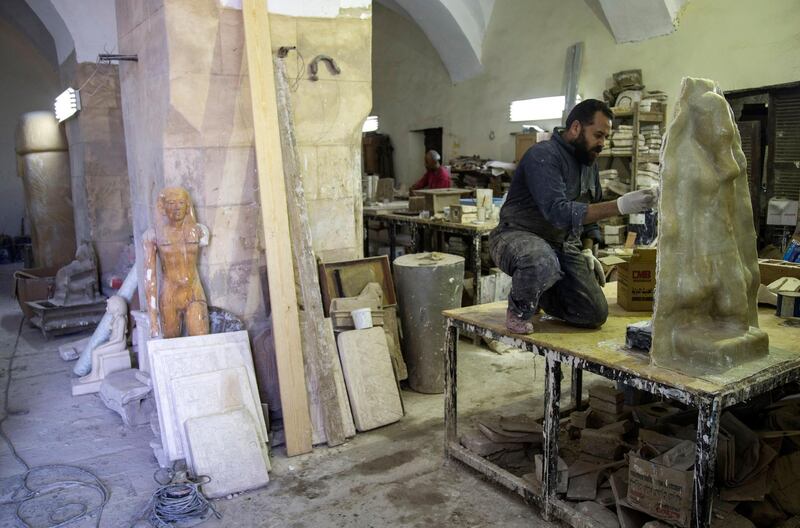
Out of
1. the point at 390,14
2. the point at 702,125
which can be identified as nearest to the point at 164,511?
the point at 702,125

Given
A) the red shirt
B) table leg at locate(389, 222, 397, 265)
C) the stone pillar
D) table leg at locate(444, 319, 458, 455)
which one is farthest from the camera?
the red shirt

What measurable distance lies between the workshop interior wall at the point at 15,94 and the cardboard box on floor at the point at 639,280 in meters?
13.5

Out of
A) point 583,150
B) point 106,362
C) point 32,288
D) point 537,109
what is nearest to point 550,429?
point 583,150

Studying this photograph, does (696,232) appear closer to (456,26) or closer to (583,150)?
Answer: (583,150)

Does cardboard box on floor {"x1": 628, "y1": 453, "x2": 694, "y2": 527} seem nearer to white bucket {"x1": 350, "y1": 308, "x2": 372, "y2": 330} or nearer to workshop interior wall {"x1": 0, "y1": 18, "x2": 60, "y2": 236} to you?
white bucket {"x1": 350, "y1": 308, "x2": 372, "y2": 330}

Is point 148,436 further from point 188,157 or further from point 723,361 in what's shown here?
point 723,361

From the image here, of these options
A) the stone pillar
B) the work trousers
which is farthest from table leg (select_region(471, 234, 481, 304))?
the stone pillar

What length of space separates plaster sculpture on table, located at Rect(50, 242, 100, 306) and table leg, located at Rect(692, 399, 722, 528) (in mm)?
6757

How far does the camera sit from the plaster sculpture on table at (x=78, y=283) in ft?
24.0

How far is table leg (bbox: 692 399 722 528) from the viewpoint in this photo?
2.54 m

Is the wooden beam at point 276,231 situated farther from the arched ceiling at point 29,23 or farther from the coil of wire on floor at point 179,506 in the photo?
the arched ceiling at point 29,23

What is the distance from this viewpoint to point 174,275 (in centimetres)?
438

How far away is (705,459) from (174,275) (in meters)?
3.46

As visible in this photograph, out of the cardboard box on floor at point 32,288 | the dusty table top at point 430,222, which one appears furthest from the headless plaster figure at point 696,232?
the cardboard box on floor at point 32,288
